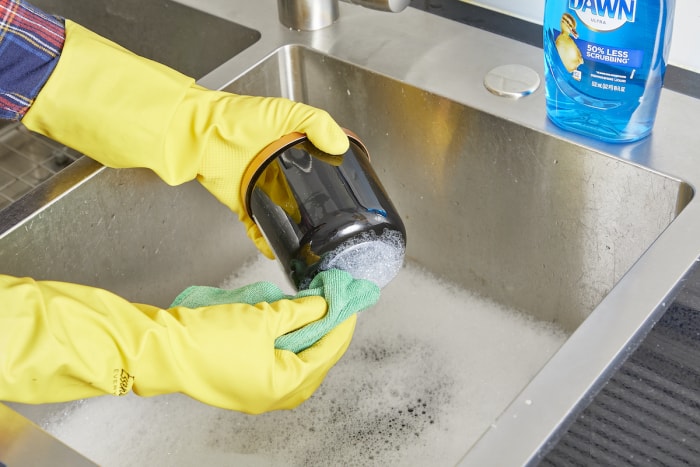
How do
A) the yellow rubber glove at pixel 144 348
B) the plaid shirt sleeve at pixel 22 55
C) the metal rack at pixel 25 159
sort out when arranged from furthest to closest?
1. the metal rack at pixel 25 159
2. the plaid shirt sleeve at pixel 22 55
3. the yellow rubber glove at pixel 144 348

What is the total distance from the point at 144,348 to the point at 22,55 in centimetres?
33

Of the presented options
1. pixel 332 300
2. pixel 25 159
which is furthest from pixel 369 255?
pixel 25 159

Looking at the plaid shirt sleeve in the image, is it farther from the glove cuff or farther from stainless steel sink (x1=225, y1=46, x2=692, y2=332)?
stainless steel sink (x1=225, y1=46, x2=692, y2=332)

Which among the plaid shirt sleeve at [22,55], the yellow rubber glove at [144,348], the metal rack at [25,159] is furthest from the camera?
the metal rack at [25,159]

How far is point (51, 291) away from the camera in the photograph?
0.76 metres

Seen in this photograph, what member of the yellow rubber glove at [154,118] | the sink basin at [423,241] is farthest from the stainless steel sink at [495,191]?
the yellow rubber glove at [154,118]

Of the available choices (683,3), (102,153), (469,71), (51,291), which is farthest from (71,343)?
(683,3)

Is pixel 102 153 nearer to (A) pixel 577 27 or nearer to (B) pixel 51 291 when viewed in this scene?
(B) pixel 51 291

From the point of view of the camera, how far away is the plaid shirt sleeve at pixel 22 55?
0.87m

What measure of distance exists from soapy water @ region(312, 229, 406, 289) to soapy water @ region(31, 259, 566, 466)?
20 centimetres

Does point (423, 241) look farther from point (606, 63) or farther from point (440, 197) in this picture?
point (606, 63)

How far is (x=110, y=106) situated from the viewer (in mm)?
893

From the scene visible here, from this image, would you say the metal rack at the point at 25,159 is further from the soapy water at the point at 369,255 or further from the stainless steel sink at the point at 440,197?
the soapy water at the point at 369,255

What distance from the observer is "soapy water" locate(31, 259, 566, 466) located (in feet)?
3.04
